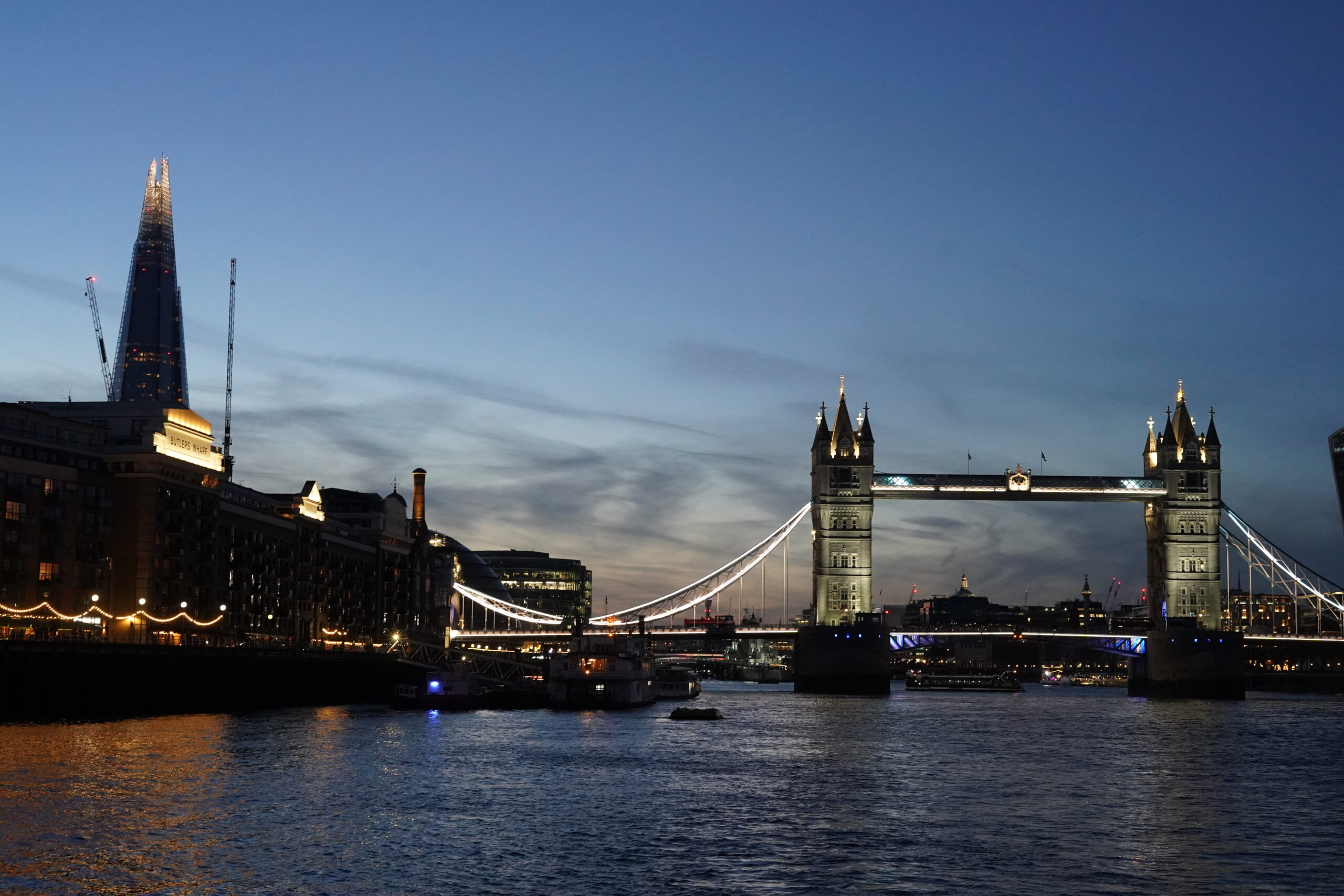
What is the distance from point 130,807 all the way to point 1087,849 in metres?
29.1

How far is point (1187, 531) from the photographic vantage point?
176125mm

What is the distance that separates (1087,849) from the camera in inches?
1786

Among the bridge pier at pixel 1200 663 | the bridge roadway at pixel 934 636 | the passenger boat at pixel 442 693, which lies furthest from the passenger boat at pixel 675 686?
the bridge pier at pixel 1200 663

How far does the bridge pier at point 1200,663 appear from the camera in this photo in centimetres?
16100

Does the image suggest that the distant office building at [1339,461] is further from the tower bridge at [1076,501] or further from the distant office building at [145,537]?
the distant office building at [145,537]

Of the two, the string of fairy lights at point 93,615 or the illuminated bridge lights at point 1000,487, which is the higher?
the illuminated bridge lights at point 1000,487

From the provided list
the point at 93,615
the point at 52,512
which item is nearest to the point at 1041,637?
the point at 93,615

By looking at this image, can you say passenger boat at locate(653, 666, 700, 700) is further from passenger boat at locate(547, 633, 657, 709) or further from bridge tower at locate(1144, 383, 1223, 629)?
bridge tower at locate(1144, 383, 1223, 629)

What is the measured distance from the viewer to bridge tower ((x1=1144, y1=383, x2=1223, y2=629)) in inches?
6895

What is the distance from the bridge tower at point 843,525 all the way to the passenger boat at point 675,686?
20.5 meters

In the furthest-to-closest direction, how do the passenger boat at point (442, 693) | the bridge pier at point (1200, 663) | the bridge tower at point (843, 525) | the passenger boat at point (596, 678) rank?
the bridge tower at point (843, 525), the bridge pier at point (1200, 663), the passenger boat at point (596, 678), the passenger boat at point (442, 693)

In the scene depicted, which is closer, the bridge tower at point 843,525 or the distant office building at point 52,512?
the distant office building at point 52,512

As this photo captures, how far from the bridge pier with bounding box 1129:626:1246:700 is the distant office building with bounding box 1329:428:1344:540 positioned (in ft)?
87.6

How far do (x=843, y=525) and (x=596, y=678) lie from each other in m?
57.5
